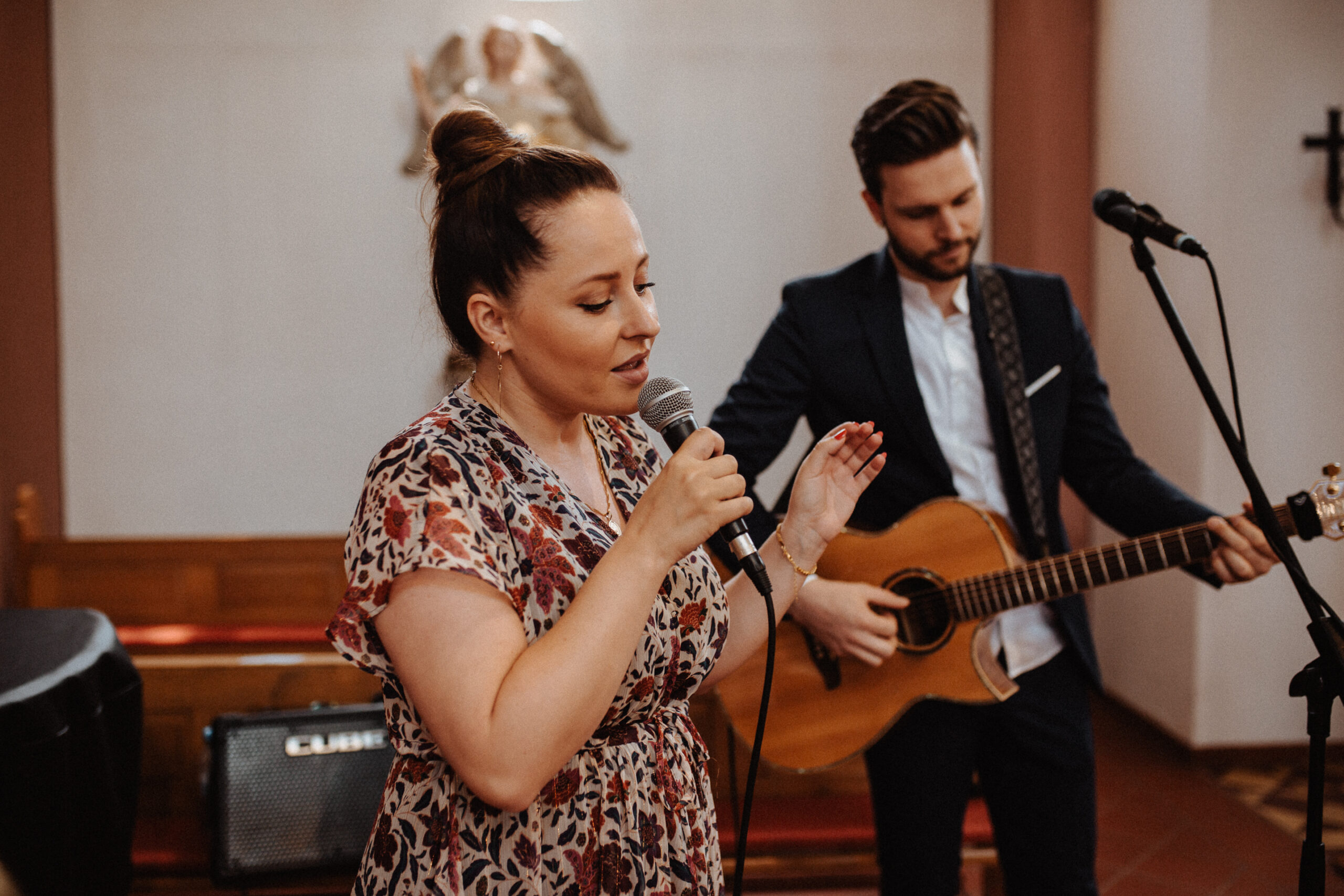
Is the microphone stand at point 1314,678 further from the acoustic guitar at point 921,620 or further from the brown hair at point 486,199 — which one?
the brown hair at point 486,199

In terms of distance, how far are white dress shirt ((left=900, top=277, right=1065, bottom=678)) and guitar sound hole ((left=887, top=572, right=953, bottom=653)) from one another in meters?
0.10

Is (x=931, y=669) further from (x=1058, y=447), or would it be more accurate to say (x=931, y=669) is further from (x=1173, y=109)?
(x=1173, y=109)

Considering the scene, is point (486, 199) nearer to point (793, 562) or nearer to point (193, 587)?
point (793, 562)

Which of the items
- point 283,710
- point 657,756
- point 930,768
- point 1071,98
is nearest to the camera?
point 657,756

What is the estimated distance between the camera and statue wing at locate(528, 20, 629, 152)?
509 centimetres

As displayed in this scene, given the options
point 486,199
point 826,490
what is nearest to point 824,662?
point 826,490

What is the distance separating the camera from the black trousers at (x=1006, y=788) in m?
1.92

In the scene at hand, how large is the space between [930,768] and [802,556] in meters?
0.70

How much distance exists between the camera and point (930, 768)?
6.49ft

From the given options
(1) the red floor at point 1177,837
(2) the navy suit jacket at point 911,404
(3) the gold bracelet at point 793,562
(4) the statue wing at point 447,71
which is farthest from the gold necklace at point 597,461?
(4) the statue wing at point 447,71

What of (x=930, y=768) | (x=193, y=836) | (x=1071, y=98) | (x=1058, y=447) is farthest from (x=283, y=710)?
(x=1071, y=98)

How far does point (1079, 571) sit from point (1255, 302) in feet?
8.52

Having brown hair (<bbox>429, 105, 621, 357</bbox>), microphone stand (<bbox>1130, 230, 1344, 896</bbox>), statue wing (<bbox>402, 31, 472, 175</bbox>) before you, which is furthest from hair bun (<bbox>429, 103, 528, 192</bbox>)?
statue wing (<bbox>402, 31, 472, 175</bbox>)

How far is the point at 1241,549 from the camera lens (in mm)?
1821
